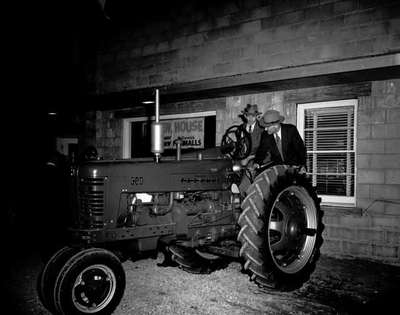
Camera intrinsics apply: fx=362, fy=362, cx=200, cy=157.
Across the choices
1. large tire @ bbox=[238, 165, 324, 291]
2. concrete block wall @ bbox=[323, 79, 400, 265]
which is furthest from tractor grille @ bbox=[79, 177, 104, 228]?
concrete block wall @ bbox=[323, 79, 400, 265]

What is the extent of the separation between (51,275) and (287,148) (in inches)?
131

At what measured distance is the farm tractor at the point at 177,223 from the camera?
3.29 m

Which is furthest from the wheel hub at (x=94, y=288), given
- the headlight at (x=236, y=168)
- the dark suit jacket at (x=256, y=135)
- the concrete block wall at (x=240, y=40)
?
the concrete block wall at (x=240, y=40)

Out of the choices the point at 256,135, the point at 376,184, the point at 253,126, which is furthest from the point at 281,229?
the point at 376,184

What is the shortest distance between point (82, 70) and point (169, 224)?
22.3 ft

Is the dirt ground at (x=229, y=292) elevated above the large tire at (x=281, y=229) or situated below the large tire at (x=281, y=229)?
below

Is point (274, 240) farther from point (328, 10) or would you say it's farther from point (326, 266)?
point (328, 10)

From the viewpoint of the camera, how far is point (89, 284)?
3215mm

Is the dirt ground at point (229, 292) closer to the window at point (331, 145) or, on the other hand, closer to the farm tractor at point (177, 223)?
the farm tractor at point (177, 223)

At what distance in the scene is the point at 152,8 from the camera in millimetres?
8047

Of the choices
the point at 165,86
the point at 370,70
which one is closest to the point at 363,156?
the point at 370,70

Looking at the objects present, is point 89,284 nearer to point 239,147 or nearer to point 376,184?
point 239,147

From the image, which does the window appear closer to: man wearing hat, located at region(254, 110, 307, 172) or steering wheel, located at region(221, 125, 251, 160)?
man wearing hat, located at region(254, 110, 307, 172)

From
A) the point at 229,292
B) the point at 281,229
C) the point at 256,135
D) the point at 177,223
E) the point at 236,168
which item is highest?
the point at 256,135
